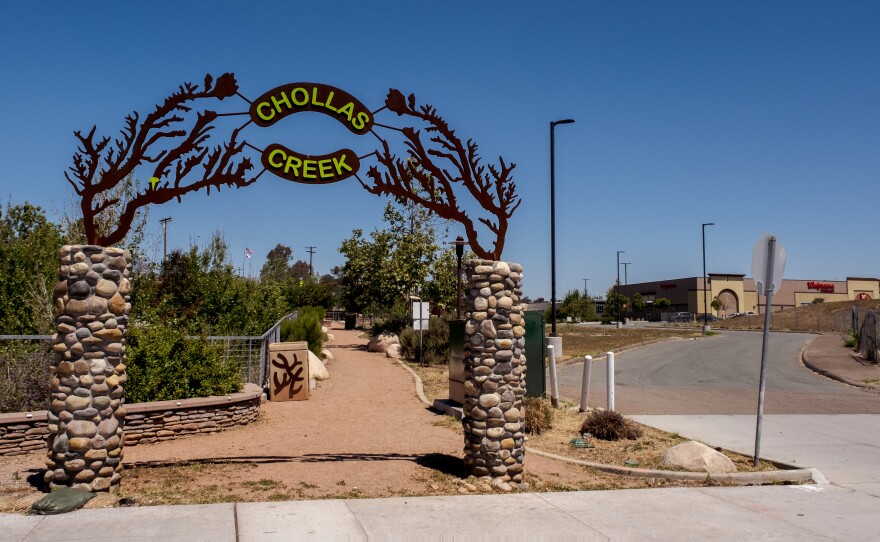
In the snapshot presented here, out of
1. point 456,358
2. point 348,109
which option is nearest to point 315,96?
point 348,109

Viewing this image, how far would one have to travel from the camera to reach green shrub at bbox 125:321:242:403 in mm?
11508

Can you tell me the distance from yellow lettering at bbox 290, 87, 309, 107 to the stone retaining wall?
5252mm

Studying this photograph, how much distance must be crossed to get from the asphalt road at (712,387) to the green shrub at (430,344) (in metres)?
4.03

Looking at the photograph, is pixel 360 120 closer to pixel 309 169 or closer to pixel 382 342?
pixel 309 169

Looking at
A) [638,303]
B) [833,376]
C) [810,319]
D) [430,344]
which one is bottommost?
[833,376]

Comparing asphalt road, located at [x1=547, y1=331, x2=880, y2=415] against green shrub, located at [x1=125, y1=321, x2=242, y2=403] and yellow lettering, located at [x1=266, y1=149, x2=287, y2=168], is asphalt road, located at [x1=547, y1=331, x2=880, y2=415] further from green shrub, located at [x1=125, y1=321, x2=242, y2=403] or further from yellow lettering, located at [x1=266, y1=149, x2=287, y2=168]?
yellow lettering, located at [x1=266, y1=149, x2=287, y2=168]

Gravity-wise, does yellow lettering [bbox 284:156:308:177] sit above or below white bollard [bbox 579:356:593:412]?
above

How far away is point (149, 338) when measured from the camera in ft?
40.1

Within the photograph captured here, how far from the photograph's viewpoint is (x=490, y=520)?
277 inches

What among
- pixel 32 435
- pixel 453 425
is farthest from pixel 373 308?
pixel 32 435

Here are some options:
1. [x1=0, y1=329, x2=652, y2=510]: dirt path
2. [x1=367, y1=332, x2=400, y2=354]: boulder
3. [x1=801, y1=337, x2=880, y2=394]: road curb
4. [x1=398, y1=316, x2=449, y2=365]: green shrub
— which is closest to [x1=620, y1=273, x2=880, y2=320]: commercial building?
[x1=801, y1=337, x2=880, y2=394]: road curb

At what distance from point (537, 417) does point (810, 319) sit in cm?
6825

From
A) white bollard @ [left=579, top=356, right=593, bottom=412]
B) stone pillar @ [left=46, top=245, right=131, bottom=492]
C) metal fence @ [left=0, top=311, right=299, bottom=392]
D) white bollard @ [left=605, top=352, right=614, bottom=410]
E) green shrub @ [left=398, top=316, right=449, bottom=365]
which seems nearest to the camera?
stone pillar @ [left=46, top=245, right=131, bottom=492]

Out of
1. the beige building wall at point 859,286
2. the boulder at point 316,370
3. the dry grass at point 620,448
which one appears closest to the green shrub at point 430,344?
the boulder at point 316,370
